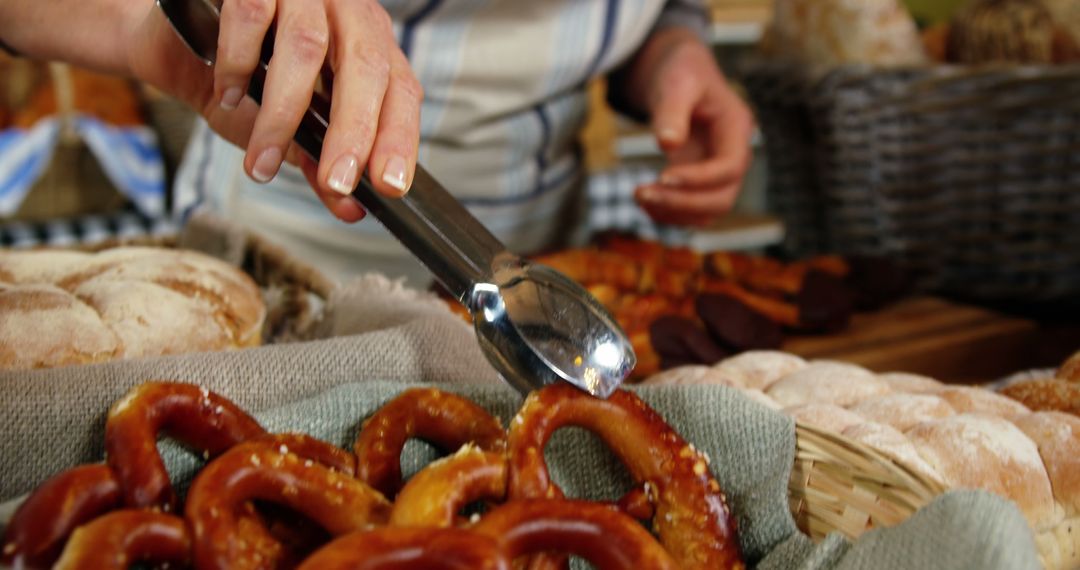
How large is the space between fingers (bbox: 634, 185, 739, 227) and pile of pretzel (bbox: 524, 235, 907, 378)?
0.07 m

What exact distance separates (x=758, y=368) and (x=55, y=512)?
1.57 ft

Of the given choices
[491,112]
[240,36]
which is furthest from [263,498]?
[491,112]

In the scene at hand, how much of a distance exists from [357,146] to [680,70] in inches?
29.0

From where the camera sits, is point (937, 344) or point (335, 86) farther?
point (937, 344)

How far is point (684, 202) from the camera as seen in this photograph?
1.10 m

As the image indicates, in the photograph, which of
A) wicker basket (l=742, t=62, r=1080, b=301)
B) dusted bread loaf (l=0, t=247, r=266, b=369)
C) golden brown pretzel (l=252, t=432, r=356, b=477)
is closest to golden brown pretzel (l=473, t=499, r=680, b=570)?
golden brown pretzel (l=252, t=432, r=356, b=477)

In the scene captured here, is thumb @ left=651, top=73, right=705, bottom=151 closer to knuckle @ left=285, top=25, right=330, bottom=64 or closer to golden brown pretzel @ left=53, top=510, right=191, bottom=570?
knuckle @ left=285, top=25, right=330, bottom=64

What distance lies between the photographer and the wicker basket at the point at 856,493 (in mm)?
477

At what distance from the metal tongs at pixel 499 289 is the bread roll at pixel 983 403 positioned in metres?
0.24

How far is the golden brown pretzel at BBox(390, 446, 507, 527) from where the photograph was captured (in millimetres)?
441

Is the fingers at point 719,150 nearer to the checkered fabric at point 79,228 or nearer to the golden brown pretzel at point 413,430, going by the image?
the golden brown pretzel at point 413,430

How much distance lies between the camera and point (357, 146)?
1.71 ft

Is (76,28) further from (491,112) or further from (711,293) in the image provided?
(711,293)

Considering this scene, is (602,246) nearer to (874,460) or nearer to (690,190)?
(690,190)
